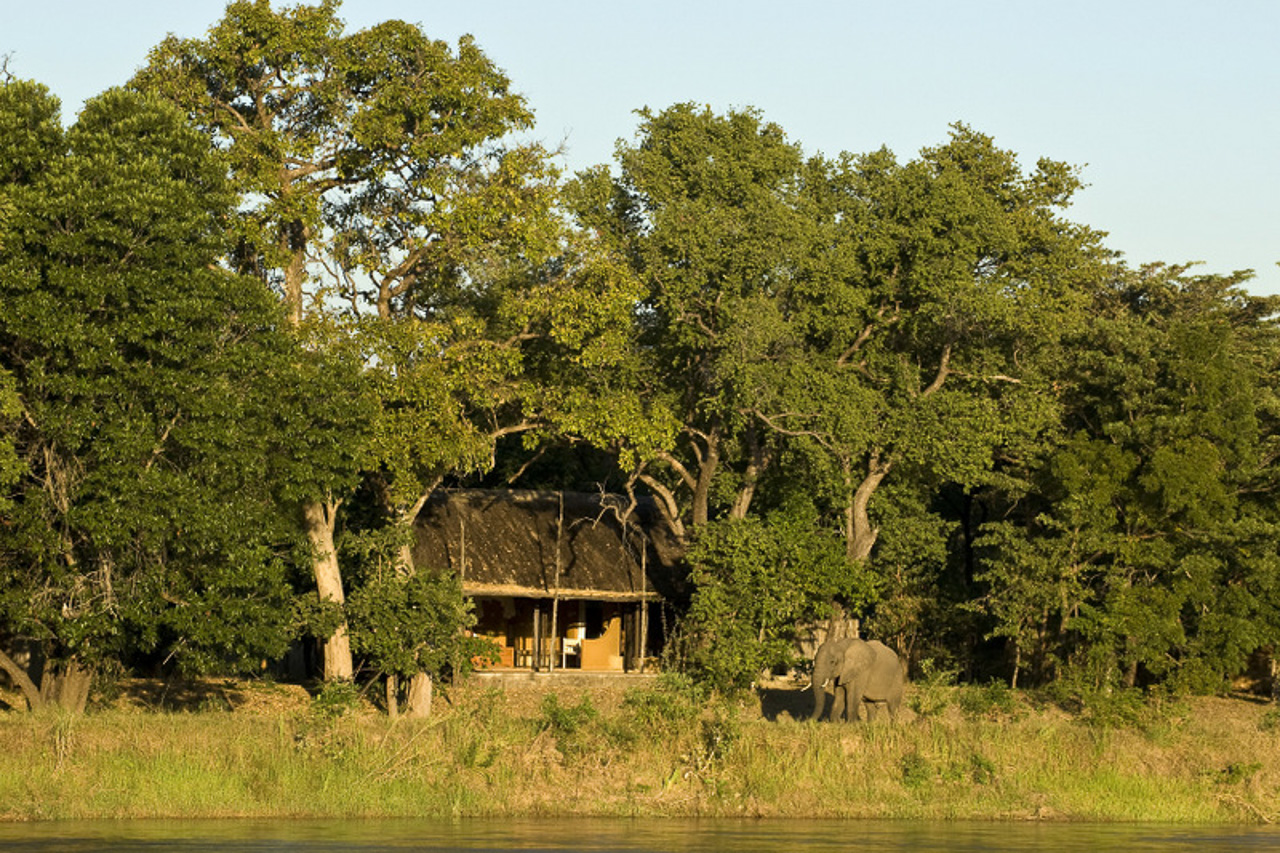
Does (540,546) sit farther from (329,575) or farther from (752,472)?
(329,575)

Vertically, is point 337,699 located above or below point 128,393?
below

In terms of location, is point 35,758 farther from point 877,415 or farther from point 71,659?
point 877,415

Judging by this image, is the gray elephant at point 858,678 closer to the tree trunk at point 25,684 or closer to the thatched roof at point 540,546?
the thatched roof at point 540,546

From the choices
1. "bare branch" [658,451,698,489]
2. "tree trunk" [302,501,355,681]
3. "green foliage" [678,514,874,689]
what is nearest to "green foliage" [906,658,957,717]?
"green foliage" [678,514,874,689]

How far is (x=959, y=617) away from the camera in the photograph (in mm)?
39594

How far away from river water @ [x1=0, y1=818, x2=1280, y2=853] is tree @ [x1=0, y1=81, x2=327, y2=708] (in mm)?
5300

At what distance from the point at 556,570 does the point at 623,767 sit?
39.7ft

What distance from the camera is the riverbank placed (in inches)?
910

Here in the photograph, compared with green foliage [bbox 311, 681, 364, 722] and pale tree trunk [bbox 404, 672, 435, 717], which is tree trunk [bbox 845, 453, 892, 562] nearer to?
pale tree trunk [bbox 404, 672, 435, 717]

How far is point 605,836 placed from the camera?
21.4 m

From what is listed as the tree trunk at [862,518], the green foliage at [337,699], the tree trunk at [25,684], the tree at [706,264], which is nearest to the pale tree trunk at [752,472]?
the tree at [706,264]

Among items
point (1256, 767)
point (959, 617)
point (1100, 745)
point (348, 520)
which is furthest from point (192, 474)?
point (959, 617)

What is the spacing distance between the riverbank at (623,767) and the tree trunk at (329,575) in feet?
14.1

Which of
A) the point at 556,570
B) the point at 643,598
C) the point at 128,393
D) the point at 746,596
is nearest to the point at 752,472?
the point at 746,596
